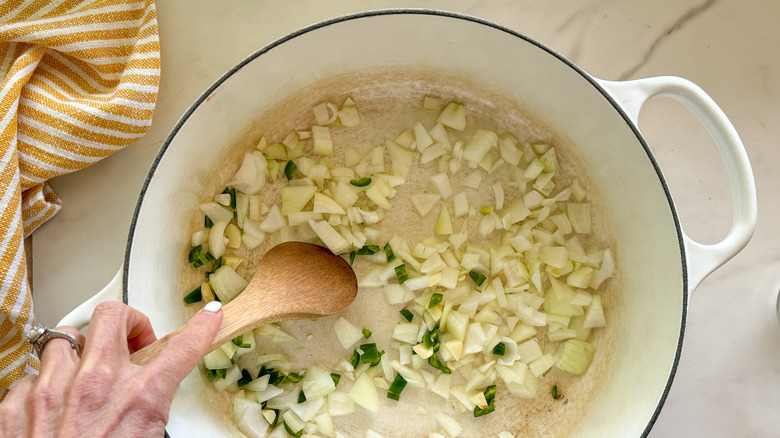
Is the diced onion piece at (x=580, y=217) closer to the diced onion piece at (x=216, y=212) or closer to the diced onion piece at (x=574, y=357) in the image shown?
the diced onion piece at (x=574, y=357)

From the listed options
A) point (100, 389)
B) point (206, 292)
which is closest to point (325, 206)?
point (206, 292)

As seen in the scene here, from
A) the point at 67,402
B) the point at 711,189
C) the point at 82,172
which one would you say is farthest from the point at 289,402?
the point at 711,189

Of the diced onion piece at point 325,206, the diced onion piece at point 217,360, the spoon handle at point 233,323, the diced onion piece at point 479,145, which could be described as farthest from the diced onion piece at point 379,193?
the diced onion piece at point 217,360

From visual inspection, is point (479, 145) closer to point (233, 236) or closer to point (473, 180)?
point (473, 180)

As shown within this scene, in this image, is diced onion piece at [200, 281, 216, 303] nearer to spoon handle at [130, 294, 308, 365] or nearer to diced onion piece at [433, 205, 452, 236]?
spoon handle at [130, 294, 308, 365]

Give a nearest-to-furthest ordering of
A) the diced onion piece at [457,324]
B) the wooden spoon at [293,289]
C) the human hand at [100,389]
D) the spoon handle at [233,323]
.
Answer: the human hand at [100,389]
the spoon handle at [233,323]
the wooden spoon at [293,289]
the diced onion piece at [457,324]

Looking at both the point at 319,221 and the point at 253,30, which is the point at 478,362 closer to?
the point at 319,221

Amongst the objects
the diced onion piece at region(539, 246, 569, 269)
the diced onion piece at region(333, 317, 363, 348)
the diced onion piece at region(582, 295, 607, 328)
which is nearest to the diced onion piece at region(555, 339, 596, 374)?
the diced onion piece at region(582, 295, 607, 328)
